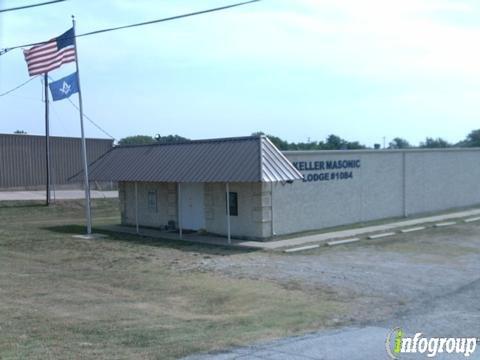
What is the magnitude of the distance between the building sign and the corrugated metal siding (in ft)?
85.9

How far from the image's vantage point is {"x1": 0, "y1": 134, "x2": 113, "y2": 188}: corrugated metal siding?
45.8 meters

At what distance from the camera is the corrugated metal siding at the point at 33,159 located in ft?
150

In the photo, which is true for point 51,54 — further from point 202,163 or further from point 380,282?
point 380,282

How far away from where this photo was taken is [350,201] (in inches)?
1069

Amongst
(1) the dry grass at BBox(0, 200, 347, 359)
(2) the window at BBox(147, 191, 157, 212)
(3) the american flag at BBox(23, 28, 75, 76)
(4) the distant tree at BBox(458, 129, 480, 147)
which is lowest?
(1) the dry grass at BBox(0, 200, 347, 359)

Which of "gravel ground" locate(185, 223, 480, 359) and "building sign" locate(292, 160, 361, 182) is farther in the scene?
"building sign" locate(292, 160, 361, 182)

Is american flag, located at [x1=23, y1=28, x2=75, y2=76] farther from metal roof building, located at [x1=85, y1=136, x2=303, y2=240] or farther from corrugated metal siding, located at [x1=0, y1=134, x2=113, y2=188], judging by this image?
corrugated metal siding, located at [x1=0, y1=134, x2=113, y2=188]

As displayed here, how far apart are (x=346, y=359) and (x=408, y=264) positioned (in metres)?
10.00

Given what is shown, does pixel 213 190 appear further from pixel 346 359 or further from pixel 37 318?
pixel 346 359

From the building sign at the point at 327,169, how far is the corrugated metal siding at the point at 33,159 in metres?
26.2

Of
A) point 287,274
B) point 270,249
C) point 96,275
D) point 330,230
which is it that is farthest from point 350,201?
point 96,275

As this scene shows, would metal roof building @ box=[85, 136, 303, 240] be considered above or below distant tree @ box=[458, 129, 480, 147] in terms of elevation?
below

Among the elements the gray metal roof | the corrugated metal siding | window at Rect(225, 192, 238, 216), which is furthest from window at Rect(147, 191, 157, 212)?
the corrugated metal siding

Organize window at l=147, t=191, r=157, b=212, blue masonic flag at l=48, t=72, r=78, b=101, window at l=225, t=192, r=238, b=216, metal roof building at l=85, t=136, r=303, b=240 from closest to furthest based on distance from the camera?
metal roof building at l=85, t=136, r=303, b=240 → window at l=225, t=192, r=238, b=216 → blue masonic flag at l=48, t=72, r=78, b=101 → window at l=147, t=191, r=157, b=212
